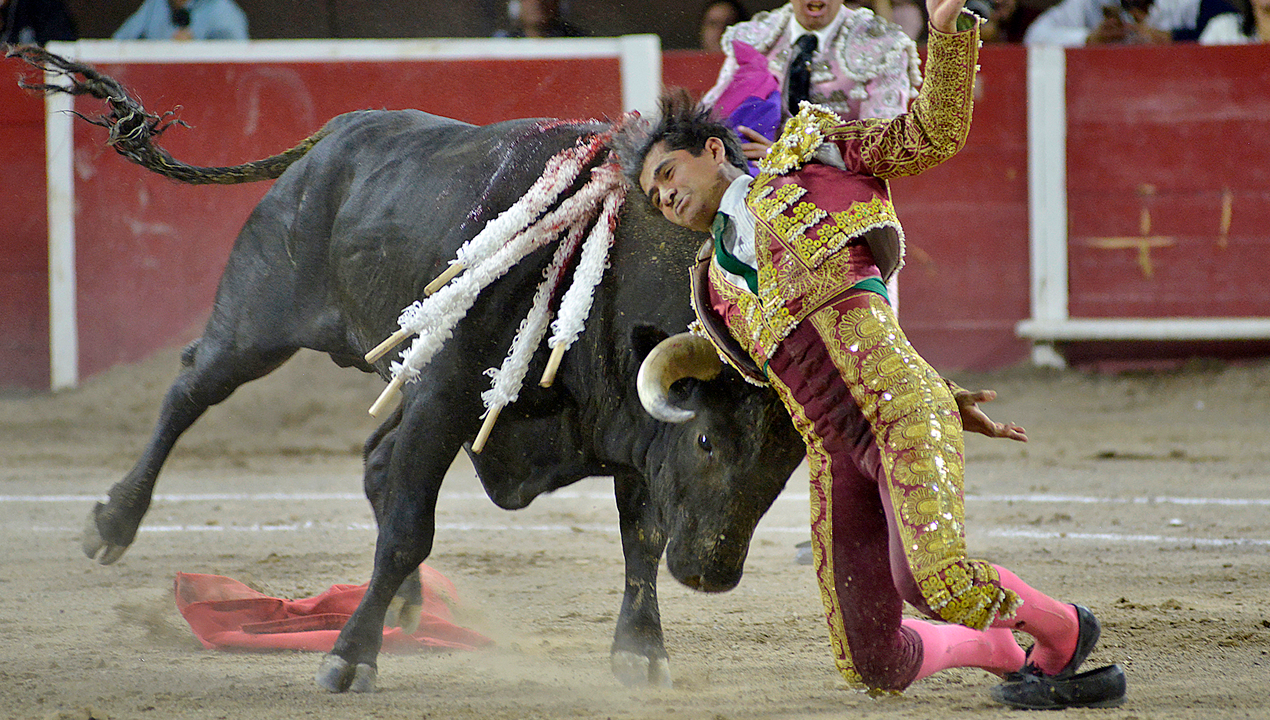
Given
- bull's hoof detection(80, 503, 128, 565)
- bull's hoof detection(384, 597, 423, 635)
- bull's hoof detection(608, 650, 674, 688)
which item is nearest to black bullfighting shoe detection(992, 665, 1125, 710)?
bull's hoof detection(608, 650, 674, 688)

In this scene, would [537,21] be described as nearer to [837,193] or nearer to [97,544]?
[97,544]

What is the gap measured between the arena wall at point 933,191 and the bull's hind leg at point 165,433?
10.4 ft

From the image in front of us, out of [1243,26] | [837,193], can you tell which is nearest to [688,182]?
[837,193]

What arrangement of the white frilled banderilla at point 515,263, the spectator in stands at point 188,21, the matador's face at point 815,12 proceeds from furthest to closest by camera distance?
1. the spectator in stands at point 188,21
2. the matador's face at point 815,12
3. the white frilled banderilla at point 515,263

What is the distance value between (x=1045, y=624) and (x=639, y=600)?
81cm

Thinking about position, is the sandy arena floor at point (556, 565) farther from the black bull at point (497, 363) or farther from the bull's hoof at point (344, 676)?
the black bull at point (497, 363)

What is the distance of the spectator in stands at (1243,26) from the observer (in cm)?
670

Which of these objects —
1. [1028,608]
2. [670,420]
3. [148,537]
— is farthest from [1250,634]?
[148,537]

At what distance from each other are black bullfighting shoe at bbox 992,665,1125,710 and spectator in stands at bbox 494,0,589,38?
4708 millimetres

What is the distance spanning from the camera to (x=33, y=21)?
6559mm

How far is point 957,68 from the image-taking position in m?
1.89

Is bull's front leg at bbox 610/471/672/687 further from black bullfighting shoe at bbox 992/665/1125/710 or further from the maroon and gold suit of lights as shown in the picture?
black bullfighting shoe at bbox 992/665/1125/710

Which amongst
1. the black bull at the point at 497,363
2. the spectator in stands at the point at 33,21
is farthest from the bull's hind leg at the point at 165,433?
the spectator in stands at the point at 33,21

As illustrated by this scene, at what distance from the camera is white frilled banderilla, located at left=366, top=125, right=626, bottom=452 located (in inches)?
97.2
